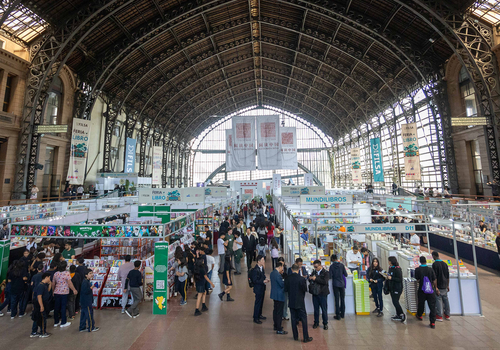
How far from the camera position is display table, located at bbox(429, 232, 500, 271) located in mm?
8945

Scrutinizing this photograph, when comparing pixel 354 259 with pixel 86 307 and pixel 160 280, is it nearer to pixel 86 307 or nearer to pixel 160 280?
pixel 160 280

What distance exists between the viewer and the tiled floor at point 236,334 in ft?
15.1

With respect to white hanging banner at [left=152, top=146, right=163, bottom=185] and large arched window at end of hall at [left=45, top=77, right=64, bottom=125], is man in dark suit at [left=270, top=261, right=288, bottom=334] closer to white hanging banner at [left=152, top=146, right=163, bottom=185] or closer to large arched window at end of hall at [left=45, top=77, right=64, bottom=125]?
large arched window at end of hall at [left=45, top=77, right=64, bottom=125]

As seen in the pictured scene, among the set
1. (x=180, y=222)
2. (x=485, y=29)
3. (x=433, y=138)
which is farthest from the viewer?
(x=433, y=138)

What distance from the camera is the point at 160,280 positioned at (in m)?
6.04

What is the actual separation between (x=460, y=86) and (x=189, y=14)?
2085 centimetres

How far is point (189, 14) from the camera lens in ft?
64.2

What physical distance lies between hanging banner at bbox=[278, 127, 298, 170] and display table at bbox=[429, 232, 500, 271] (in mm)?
12573

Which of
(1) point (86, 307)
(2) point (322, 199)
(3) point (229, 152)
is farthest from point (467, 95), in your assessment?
(1) point (86, 307)

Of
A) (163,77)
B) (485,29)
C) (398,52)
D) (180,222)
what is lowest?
(180,222)

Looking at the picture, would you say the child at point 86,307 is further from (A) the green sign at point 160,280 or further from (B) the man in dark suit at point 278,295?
(B) the man in dark suit at point 278,295

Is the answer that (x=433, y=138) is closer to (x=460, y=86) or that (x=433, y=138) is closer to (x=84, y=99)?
(x=460, y=86)

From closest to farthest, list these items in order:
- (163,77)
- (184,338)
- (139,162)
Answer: (184,338)
(163,77)
(139,162)

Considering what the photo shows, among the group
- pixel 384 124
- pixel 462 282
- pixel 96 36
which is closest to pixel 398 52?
pixel 384 124
